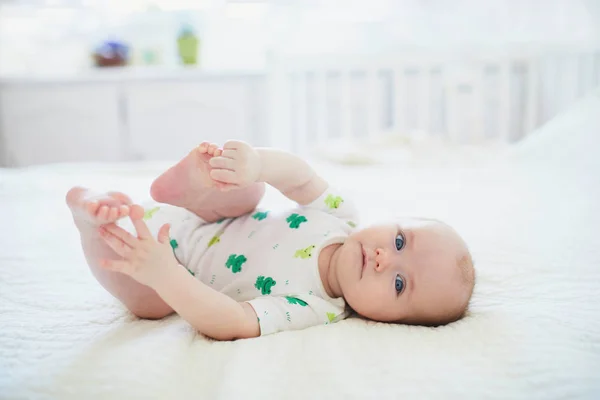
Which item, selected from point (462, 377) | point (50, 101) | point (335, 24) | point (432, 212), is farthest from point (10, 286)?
point (335, 24)

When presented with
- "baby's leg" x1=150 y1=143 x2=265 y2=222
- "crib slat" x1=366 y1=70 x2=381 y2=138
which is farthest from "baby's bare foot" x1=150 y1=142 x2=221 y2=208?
"crib slat" x1=366 y1=70 x2=381 y2=138

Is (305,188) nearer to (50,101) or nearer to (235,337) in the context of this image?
(235,337)

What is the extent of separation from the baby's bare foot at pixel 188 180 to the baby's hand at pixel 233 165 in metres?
0.02

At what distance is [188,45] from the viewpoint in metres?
2.51

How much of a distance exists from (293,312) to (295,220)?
19 centimetres

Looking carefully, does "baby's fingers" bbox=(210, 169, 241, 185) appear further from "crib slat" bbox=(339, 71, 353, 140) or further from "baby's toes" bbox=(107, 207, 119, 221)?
"crib slat" bbox=(339, 71, 353, 140)

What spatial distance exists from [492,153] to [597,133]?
41 cm

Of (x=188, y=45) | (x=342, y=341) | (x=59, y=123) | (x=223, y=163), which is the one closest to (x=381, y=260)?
(x=342, y=341)

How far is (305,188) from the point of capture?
964 mm

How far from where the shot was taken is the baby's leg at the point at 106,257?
0.72 meters

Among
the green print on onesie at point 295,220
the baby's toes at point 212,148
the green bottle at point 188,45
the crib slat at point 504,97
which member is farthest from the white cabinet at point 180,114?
the baby's toes at point 212,148

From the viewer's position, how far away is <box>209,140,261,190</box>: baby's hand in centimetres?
77

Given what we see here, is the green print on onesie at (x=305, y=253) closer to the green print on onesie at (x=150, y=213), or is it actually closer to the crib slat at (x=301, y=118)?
the green print on onesie at (x=150, y=213)

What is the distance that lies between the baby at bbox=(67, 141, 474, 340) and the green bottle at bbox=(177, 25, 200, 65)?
1.67 metres
